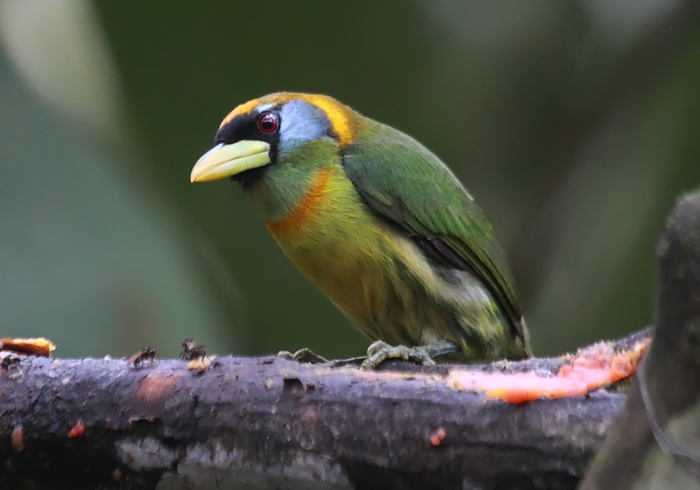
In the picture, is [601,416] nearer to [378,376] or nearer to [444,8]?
[378,376]

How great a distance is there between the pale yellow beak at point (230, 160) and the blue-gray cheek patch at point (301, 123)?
79mm

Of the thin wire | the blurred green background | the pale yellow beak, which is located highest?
the thin wire

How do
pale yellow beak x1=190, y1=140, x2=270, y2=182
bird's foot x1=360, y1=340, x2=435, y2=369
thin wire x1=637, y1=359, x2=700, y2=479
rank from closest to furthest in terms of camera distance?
thin wire x1=637, y1=359, x2=700, y2=479 < bird's foot x1=360, y1=340, x2=435, y2=369 < pale yellow beak x1=190, y1=140, x2=270, y2=182

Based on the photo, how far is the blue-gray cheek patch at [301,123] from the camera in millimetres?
2520

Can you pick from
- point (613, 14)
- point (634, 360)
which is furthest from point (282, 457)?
point (613, 14)

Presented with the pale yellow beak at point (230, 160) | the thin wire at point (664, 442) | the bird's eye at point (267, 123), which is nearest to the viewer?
the thin wire at point (664, 442)

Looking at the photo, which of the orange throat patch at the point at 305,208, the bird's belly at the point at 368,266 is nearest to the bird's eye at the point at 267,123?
the orange throat patch at the point at 305,208

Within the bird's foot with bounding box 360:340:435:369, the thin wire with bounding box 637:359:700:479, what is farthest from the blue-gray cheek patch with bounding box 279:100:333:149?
the thin wire with bounding box 637:359:700:479

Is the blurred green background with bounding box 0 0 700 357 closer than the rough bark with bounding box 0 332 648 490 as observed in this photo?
No

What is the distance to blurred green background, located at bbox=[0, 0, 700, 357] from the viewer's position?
11.1 feet

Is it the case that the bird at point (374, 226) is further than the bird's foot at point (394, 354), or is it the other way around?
the bird at point (374, 226)

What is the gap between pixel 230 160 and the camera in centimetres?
243

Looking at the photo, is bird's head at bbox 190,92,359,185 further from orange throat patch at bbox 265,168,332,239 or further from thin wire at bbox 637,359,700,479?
thin wire at bbox 637,359,700,479

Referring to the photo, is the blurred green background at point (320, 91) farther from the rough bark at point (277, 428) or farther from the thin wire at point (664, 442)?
the thin wire at point (664, 442)
